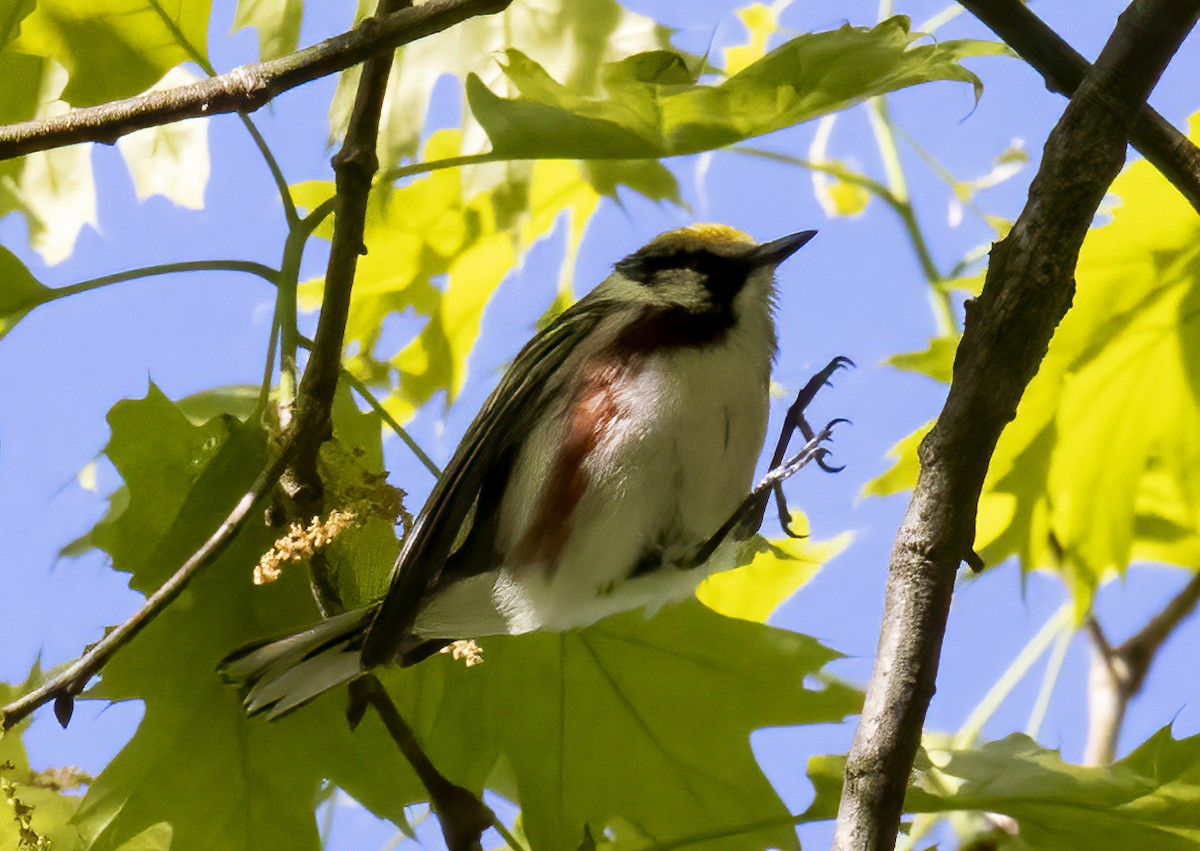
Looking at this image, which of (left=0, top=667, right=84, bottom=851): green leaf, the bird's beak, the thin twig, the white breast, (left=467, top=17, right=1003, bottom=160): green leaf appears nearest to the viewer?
the thin twig

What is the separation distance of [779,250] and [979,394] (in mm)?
678

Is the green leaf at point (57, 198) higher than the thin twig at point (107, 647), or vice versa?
the green leaf at point (57, 198)

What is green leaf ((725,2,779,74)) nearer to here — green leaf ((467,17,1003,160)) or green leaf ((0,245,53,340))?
green leaf ((467,17,1003,160))

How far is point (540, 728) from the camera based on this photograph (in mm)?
1716

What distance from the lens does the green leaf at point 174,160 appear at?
7.13 feet

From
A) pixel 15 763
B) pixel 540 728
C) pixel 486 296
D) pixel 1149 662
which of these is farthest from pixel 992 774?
pixel 15 763

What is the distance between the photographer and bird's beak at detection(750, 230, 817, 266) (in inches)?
73.1

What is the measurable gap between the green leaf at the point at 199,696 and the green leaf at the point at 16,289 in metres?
0.18

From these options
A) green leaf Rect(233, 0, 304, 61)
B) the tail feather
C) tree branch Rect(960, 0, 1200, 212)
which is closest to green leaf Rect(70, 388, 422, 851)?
the tail feather

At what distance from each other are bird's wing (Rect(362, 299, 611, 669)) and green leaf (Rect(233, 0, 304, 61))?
0.56 meters

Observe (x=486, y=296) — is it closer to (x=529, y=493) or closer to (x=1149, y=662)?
(x=529, y=493)

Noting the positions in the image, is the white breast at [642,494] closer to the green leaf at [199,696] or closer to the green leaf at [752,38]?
the green leaf at [199,696]

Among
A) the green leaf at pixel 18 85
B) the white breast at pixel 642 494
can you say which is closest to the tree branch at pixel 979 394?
the white breast at pixel 642 494

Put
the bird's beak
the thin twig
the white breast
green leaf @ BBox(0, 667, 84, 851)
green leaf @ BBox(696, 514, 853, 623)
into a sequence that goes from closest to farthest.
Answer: the thin twig → green leaf @ BBox(0, 667, 84, 851) → the white breast → the bird's beak → green leaf @ BBox(696, 514, 853, 623)
